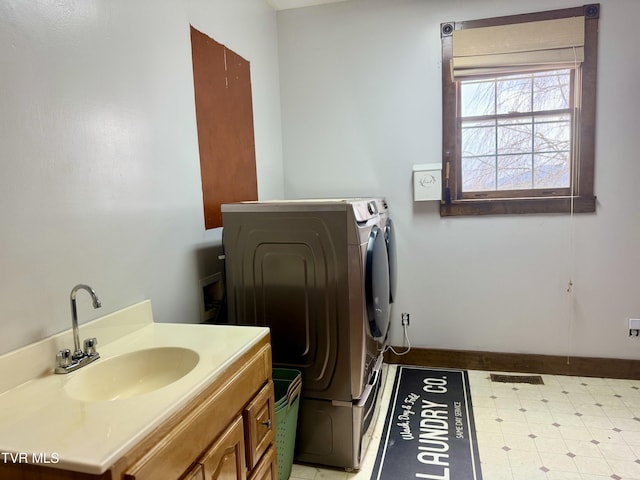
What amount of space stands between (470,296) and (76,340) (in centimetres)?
252

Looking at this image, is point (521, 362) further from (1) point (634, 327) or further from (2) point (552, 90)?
(2) point (552, 90)

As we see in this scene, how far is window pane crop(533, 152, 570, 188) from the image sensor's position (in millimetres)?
2768

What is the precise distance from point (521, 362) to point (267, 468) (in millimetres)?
2176

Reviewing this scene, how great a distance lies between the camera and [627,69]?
2.59 metres

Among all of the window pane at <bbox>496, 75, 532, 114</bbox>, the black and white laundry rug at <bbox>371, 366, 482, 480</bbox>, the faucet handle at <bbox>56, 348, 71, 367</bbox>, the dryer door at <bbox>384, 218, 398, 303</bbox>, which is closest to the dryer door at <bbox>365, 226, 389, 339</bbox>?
the dryer door at <bbox>384, 218, 398, 303</bbox>

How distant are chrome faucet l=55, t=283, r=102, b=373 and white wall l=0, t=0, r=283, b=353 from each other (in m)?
0.08

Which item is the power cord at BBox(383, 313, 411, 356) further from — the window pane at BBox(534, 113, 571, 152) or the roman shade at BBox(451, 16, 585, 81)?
the roman shade at BBox(451, 16, 585, 81)

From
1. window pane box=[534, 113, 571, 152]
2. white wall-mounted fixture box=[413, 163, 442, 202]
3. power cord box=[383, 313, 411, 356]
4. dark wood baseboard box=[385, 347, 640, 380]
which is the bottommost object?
dark wood baseboard box=[385, 347, 640, 380]

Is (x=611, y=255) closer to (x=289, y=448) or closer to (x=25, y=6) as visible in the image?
(x=289, y=448)

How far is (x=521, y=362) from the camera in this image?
2.92 m

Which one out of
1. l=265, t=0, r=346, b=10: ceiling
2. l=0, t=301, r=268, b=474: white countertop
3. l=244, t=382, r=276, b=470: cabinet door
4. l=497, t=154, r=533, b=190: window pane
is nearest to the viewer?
l=0, t=301, r=268, b=474: white countertop

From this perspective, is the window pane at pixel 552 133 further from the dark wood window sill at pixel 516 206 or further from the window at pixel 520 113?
the dark wood window sill at pixel 516 206

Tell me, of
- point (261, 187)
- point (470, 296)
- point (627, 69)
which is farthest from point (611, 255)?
point (261, 187)

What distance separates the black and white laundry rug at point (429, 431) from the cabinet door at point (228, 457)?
934mm
